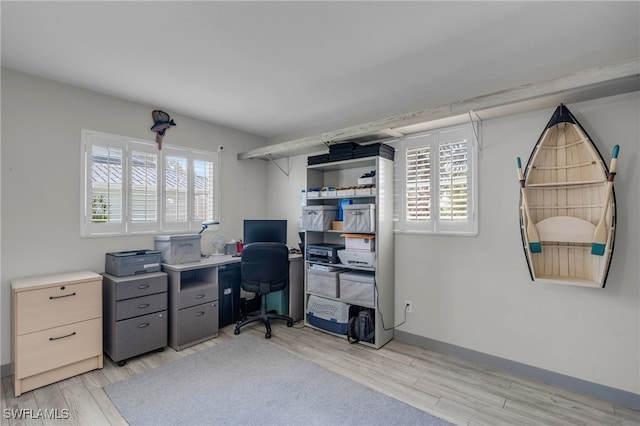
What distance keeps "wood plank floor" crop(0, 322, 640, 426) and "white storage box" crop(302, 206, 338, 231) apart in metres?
1.31

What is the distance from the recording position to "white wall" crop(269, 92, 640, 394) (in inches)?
84.3

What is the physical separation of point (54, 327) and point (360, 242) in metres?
2.73

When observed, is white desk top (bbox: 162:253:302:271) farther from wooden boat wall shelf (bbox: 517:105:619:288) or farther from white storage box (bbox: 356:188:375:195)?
wooden boat wall shelf (bbox: 517:105:619:288)

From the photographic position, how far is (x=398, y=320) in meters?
3.28

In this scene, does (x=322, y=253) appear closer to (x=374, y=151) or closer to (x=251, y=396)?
(x=374, y=151)

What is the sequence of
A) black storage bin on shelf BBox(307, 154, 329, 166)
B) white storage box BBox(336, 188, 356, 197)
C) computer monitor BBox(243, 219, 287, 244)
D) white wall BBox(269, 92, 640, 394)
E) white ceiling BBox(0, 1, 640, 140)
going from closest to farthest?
white ceiling BBox(0, 1, 640, 140)
white wall BBox(269, 92, 640, 394)
white storage box BBox(336, 188, 356, 197)
black storage bin on shelf BBox(307, 154, 329, 166)
computer monitor BBox(243, 219, 287, 244)

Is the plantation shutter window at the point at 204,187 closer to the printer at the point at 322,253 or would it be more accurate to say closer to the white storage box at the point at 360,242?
the printer at the point at 322,253

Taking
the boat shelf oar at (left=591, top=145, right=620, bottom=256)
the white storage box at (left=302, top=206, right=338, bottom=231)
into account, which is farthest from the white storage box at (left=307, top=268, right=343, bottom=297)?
the boat shelf oar at (left=591, top=145, right=620, bottom=256)

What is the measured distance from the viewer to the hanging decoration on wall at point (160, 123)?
3.38 metres

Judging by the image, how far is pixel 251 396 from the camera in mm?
2246

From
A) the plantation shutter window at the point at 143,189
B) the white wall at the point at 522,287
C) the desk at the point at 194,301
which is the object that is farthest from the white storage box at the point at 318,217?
the plantation shutter window at the point at 143,189

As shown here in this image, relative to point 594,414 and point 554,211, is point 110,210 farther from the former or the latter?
point 594,414

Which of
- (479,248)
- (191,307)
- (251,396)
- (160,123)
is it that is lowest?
(251,396)

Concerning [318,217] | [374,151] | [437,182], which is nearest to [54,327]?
[318,217]
